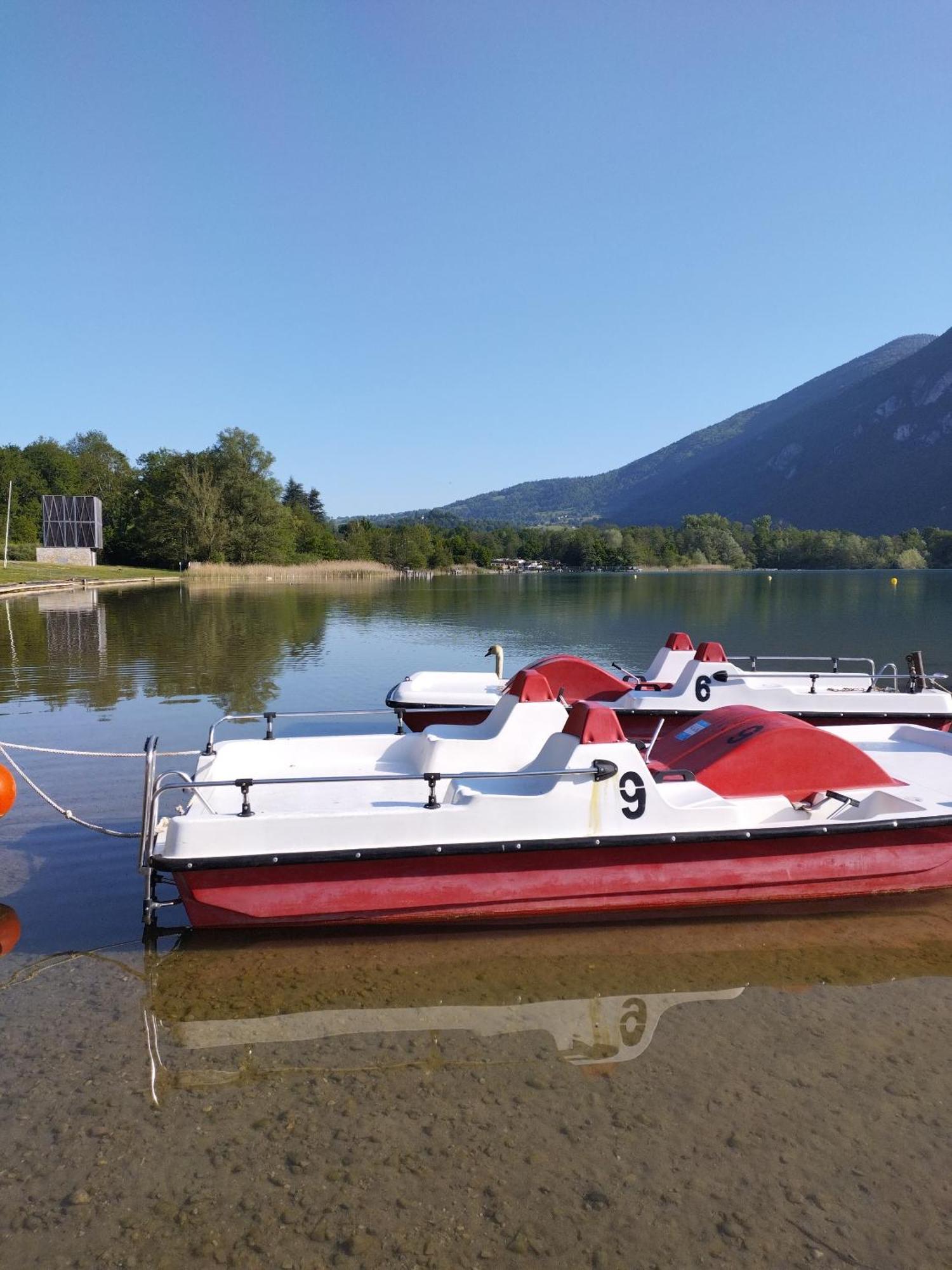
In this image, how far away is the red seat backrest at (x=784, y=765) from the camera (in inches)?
295

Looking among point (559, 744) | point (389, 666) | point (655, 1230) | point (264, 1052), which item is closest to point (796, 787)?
point (559, 744)

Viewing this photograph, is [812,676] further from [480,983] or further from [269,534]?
[269,534]

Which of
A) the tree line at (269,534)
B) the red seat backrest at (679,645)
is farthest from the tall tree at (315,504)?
the red seat backrest at (679,645)

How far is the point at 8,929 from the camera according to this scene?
6949 millimetres

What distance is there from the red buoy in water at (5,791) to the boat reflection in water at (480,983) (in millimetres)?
1812

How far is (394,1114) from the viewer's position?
466 cm

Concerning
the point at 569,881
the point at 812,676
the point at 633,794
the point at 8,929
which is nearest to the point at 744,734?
the point at 633,794

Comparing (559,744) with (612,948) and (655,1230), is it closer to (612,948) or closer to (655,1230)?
(612,948)

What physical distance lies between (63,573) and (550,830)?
217 ft

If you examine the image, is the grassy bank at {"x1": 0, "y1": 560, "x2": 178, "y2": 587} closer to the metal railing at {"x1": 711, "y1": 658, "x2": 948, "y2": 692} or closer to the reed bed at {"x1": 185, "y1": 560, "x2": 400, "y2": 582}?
the reed bed at {"x1": 185, "y1": 560, "x2": 400, "y2": 582}

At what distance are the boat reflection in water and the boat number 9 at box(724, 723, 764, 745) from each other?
156 cm

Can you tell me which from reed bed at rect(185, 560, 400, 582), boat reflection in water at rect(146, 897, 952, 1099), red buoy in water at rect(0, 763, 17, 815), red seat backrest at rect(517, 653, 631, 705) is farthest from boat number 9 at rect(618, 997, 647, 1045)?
reed bed at rect(185, 560, 400, 582)

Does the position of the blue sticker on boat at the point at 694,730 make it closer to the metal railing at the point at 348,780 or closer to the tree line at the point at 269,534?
the metal railing at the point at 348,780

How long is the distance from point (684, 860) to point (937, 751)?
4592mm
